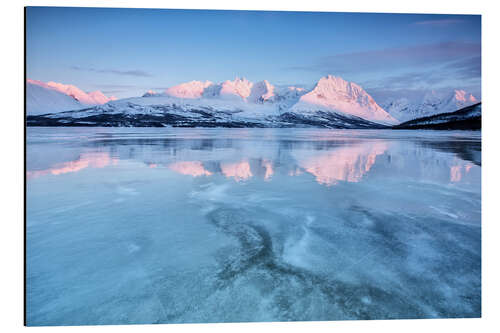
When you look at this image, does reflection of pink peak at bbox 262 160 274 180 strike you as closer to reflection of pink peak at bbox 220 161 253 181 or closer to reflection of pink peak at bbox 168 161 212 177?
reflection of pink peak at bbox 220 161 253 181

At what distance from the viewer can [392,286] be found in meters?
3.30

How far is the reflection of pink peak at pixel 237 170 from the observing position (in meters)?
8.78

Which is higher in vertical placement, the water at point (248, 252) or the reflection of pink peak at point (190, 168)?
the reflection of pink peak at point (190, 168)

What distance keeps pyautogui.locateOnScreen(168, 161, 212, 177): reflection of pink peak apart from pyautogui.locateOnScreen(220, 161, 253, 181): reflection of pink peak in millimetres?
631

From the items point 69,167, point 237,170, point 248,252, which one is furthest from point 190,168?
point 248,252

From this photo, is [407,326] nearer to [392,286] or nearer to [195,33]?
[392,286]

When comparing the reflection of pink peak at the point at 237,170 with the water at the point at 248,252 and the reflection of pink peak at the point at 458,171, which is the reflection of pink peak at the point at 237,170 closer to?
the water at the point at 248,252

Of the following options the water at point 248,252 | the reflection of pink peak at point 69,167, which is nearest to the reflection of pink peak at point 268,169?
the water at point 248,252

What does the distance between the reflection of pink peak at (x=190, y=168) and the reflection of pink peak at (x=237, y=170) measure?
63 cm

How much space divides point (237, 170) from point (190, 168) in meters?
1.57

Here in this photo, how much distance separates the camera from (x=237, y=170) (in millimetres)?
9734

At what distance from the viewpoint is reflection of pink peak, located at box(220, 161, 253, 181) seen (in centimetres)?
878

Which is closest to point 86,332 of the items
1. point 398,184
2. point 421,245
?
point 421,245
